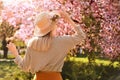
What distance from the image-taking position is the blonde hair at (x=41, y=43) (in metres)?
3.97

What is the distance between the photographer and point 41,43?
13.1 ft

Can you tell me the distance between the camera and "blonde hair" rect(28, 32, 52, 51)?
3.97m

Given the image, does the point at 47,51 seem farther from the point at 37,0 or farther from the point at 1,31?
the point at 1,31

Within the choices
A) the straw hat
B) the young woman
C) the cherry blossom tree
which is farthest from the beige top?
the cherry blossom tree

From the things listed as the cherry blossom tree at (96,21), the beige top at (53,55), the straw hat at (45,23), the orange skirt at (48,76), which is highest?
the straw hat at (45,23)

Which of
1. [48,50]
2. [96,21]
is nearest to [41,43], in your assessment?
[48,50]

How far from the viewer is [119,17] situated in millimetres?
11766

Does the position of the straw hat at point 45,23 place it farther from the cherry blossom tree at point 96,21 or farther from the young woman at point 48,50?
the cherry blossom tree at point 96,21

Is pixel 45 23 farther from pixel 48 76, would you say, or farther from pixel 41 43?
pixel 48 76

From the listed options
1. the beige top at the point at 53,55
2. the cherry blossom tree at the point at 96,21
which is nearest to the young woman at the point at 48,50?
the beige top at the point at 53,55

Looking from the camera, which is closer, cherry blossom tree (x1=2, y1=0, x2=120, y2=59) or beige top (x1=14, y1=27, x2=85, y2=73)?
beige top (x1=14, y1=27, x2=85, y2=73)

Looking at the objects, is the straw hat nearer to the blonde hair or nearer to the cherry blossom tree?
the blonde hair

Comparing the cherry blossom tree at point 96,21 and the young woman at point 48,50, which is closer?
the young woman at point 48,50

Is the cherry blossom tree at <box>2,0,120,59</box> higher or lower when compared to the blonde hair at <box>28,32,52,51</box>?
lower
